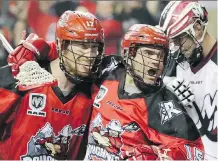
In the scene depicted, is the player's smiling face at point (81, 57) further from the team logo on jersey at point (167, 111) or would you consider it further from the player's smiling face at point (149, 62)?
the team logo on jersey at point (167, 111)

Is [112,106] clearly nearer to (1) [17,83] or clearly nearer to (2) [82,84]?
(2) [82,84]

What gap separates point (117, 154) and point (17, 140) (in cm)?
52

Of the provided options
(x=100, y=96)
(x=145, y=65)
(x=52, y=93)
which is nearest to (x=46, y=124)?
(x=52, y=93)

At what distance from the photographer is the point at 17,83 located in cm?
274

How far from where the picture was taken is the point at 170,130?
255cm

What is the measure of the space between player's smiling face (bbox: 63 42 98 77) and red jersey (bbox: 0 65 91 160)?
0.46ft

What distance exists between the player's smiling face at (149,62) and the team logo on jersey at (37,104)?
506mm

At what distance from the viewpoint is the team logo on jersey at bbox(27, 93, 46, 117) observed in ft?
9.04

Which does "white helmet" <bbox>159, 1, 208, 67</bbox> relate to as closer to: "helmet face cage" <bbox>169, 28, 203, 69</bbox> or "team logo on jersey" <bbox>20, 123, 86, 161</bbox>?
"helmet face cage" <bbox>169, 28, 203, 69</bbox>

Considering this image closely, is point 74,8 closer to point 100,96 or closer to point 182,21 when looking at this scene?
point 182,21

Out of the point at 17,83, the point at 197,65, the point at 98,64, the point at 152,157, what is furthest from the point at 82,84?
the point at 197,65

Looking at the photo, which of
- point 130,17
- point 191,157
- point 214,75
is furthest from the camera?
point 130,17

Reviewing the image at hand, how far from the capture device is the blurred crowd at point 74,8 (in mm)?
4242

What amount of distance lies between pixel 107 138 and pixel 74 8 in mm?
1829
